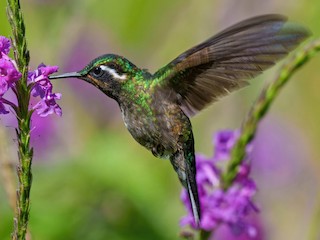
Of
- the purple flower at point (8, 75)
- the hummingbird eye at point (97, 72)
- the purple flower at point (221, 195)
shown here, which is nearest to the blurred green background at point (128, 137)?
the purple flower at point (221, 195)

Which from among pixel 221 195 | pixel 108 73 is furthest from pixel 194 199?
pixel 108 73

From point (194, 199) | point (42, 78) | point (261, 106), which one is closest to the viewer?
point (42, 78)

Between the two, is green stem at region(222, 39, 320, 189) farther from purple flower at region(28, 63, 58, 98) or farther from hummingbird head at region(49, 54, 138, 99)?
purple flower at region(28, 63, 58, 98)

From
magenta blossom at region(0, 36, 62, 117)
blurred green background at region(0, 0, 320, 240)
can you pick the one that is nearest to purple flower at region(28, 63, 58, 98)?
magenta blossom at region(0, 36, 62, 117)

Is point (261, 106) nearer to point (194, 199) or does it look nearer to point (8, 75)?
point (194, 199)

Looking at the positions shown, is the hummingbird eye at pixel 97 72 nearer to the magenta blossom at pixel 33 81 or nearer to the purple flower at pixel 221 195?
the magenta blossom at pixel 33 81

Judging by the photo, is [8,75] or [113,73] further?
[113,73]

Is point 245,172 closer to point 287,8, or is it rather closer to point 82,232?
point 82,232

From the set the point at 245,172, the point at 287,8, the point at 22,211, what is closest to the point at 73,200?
the point at 245,172
